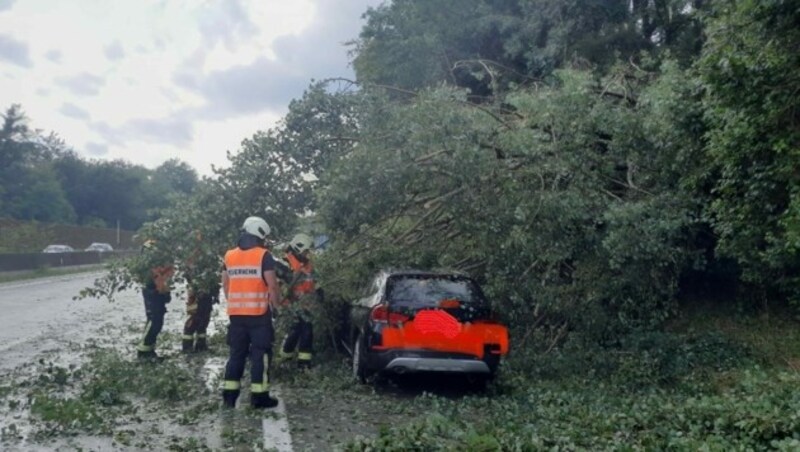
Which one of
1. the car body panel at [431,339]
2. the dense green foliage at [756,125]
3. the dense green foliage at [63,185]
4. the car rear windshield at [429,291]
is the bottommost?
the car body panel at [431,339]

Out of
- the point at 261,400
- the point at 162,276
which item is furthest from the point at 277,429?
the point at 162,276

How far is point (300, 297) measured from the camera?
1030 centimetres

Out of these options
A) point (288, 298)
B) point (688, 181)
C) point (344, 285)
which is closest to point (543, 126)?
point (688, 181)

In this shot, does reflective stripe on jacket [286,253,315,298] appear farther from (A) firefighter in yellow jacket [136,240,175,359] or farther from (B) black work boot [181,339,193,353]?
(B) black work boot [181,339,193,353]

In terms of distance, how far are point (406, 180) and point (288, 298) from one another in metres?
2.23

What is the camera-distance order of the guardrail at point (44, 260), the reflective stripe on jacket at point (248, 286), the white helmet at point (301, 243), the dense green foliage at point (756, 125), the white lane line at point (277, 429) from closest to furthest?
the white lane line at point (277, 429) < the reflective stripe on jacket at point (248, 286) < the dense green foliage at point (756, 125) < the white helmet at point (301, 243) < the guardrail at point (44, 260)

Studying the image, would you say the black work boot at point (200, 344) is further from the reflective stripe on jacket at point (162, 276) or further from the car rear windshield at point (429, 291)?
the car rear windshield at point (429, 291)

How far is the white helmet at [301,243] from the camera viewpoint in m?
10.6

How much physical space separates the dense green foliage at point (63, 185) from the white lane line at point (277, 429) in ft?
228

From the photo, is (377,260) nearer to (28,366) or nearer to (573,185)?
(573,185)

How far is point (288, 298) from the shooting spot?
33.9 feet

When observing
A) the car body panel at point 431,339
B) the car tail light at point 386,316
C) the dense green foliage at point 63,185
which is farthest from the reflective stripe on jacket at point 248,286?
the dense green foliage at point 63,185

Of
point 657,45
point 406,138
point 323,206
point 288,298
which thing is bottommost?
point 288,298

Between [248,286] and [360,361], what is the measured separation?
6.20 feet
